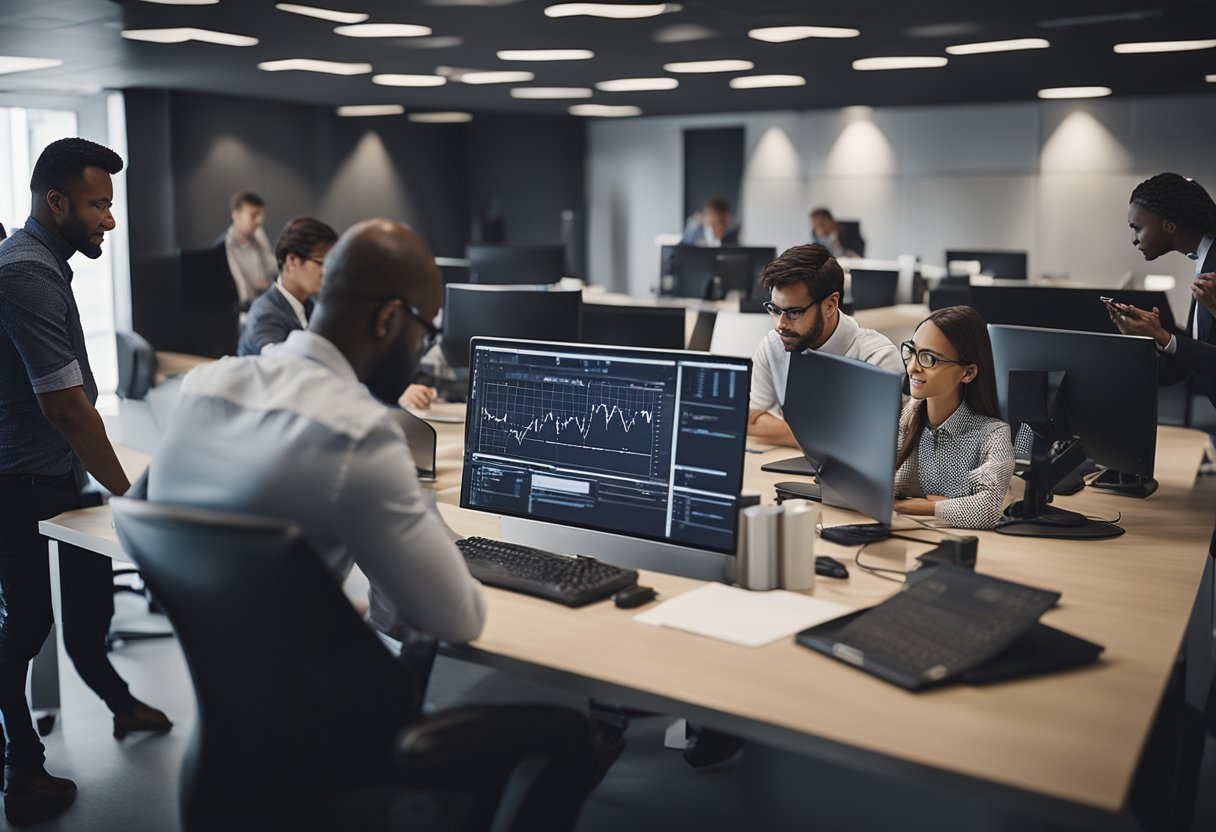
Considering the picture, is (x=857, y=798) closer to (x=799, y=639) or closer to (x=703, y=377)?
(x=799, y=639)

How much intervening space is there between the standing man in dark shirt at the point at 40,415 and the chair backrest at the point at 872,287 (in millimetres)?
6062

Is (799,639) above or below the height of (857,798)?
above

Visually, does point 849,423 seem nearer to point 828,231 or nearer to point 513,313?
point 513,313

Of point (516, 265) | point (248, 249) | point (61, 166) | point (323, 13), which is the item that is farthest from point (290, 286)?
point (248, 249)

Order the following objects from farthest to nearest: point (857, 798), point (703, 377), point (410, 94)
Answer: point (410, 94) → point (857, 798) → point (703, 377)

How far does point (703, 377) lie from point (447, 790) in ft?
3.12

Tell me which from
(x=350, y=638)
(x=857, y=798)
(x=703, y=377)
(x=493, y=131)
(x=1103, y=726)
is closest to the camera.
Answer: (x=350, y=638)

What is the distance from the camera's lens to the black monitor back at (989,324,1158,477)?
113 inches

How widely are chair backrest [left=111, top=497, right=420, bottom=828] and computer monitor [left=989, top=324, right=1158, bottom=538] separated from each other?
1780 mm

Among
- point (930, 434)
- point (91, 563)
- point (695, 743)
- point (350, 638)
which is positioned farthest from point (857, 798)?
point (91, 563)

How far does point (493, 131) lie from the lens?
13977 mm

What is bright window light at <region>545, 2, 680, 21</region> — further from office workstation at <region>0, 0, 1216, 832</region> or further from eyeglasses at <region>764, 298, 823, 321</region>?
eyeglasses at <region>764, 298, 823, 321</region>

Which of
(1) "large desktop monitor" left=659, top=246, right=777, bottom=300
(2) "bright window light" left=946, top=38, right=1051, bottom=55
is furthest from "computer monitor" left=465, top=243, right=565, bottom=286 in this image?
(2) "bright window light" left=946, top=38, right=1051, bottom=55

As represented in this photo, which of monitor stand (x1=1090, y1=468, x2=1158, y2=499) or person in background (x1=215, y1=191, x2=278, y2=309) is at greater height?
person in background (x1=215, y1=191, x2=278, y2=309)
